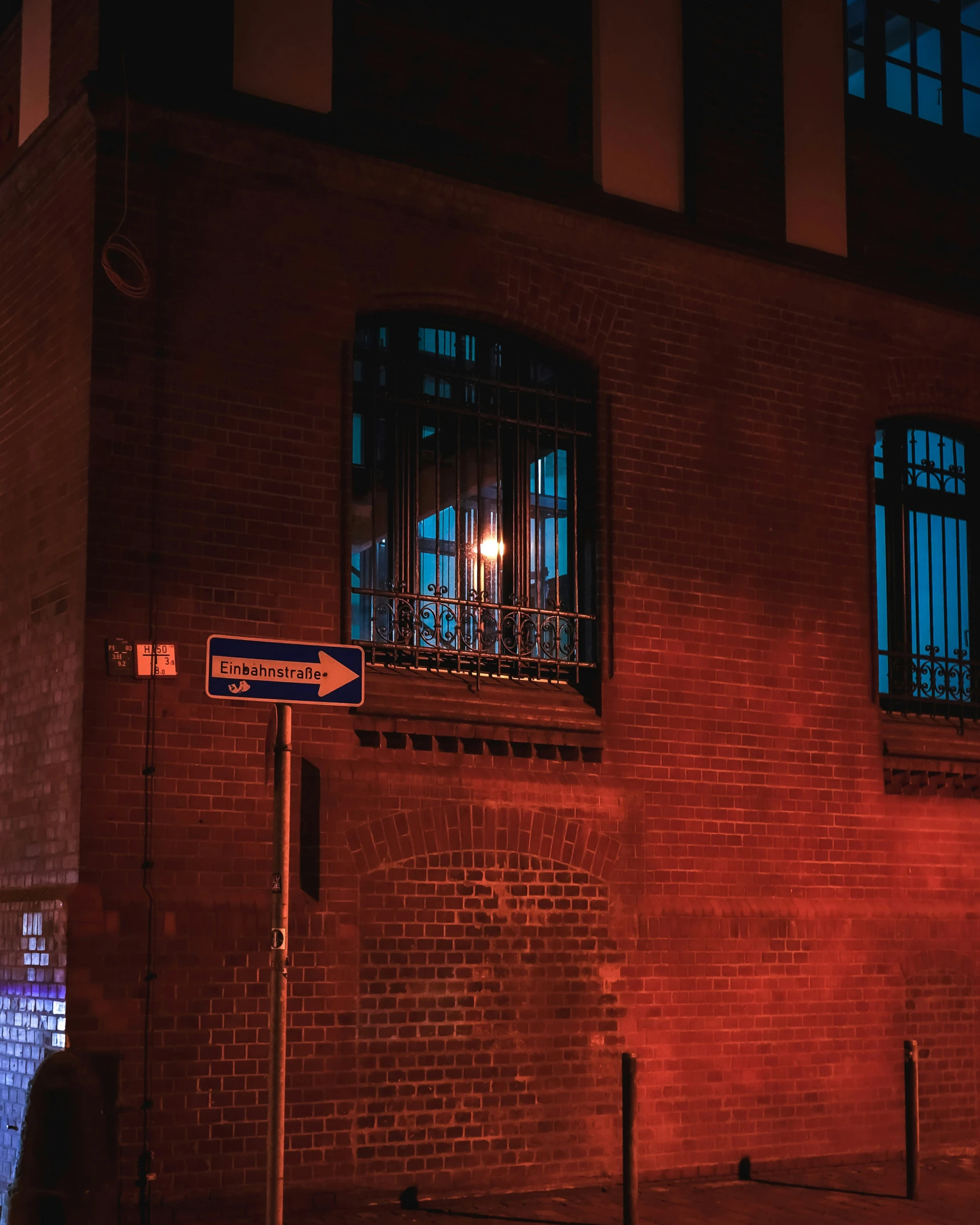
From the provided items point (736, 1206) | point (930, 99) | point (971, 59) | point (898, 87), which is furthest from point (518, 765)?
point (971, 59)

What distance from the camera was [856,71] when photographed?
1377cm

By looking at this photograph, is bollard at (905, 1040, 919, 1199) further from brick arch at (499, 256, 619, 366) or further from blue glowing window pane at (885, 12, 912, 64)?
blue glowing window pane at (885, 12, 912, 64)

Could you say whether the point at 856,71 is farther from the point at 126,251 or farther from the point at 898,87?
the point at 126,251

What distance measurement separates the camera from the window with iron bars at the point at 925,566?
13.3 m

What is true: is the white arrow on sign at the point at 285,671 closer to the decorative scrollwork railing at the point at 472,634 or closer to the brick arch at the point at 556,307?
the decorative scrollwork railing at the point at 472,634

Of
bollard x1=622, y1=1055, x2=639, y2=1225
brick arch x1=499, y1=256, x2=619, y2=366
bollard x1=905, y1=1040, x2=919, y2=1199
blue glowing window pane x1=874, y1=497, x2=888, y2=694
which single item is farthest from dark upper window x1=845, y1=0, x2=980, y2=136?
A: bollard x1=622, y1=1055, x2=639, y2=1225

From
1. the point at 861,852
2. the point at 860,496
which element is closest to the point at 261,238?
the point at 860,496

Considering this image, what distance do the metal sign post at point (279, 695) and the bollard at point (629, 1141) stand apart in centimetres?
246

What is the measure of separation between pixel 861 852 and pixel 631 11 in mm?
6689

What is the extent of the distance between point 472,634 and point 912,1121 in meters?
4.33

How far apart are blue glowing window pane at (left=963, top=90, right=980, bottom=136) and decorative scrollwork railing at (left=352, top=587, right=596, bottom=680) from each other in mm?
6477

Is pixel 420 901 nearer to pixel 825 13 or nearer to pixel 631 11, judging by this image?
pixel 631 11

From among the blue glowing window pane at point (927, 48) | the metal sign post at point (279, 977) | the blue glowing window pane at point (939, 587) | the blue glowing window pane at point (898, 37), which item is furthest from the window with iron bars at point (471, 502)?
the blue glowing window pane at point (927, 48)

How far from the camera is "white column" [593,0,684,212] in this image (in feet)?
39.2
